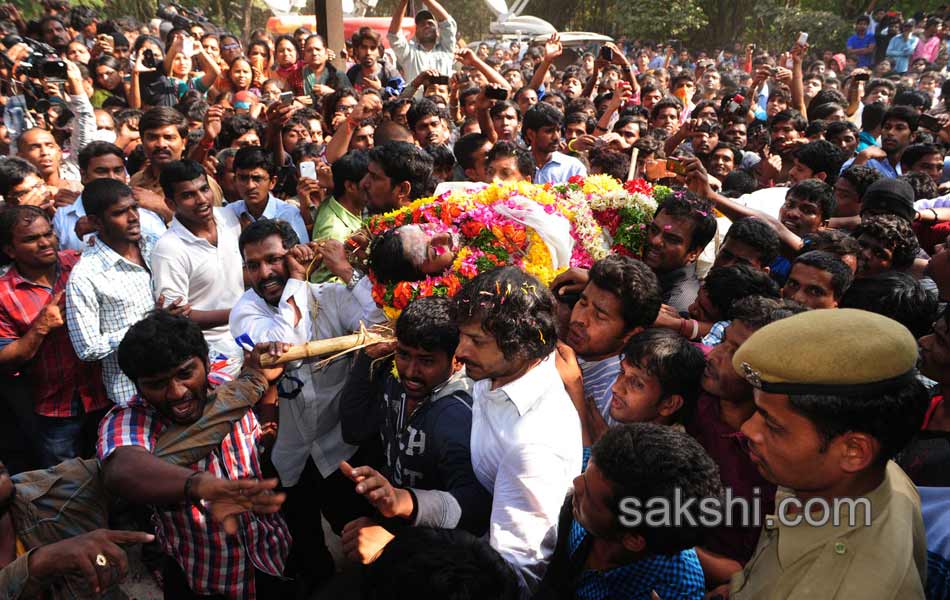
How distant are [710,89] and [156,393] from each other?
1257cm

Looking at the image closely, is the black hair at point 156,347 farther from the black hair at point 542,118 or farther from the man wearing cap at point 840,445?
the black hair at point 542,118

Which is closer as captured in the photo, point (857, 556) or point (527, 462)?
point (857, 556)

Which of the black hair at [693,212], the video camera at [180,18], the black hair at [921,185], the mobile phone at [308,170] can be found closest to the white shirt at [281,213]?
the mobile phone at [308,170]

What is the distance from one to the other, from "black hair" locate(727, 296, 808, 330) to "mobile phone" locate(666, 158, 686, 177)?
6.44ft

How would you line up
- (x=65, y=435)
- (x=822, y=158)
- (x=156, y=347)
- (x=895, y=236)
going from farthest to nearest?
1. (x=822, y=158)
2. (x=895, y=236)
3. (x=65, y=435)
4. (x=156, y=347)

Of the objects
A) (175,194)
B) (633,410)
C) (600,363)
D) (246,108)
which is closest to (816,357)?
(633,410)

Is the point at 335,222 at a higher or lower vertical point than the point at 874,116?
lower

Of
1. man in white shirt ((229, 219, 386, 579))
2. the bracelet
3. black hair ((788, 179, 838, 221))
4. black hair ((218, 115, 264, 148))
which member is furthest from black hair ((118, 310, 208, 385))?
A: black hair ((218, 115, 264, 148))

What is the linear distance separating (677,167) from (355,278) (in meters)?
2.40

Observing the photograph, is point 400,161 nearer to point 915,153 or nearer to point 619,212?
point 619,212

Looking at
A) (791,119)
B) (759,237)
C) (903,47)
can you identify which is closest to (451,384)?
(759,237)

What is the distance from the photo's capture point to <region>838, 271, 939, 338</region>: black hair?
319cm

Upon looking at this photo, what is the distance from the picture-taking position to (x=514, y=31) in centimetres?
2309

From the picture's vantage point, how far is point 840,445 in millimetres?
1757
